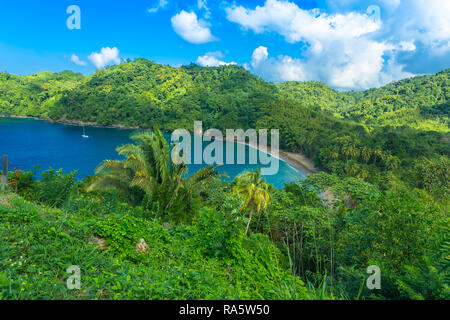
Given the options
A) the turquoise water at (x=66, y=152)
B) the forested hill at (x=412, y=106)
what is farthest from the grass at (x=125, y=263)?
the forested hill at (x=412, y=106)

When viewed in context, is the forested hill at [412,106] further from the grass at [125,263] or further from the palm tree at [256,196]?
the grass at [125,263]

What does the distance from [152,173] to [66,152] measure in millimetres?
41881

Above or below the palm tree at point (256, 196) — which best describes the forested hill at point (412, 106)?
above

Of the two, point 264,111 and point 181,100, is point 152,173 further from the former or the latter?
point 181,100

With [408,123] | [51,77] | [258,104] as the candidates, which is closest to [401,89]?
[408,123]

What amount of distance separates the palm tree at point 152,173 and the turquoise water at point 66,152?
24078 millimetres

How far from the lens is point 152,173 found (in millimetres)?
7703

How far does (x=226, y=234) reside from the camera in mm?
3943

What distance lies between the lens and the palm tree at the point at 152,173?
717 cm

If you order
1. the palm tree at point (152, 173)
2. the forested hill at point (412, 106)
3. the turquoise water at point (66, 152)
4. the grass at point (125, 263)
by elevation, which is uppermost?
the forested hill at point (412, 106)

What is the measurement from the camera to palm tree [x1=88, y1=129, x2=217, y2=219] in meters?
7.17

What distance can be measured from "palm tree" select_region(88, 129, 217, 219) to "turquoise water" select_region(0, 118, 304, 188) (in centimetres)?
2408
